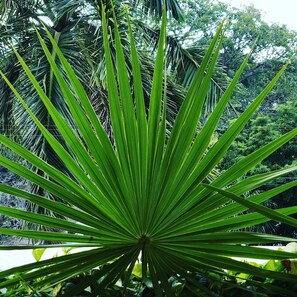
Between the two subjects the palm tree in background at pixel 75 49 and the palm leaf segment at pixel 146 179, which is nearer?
the palm leaf segment at pixel 146 179

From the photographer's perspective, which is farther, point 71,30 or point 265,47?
point 265,47

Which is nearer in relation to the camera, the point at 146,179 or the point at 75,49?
the point at 146,179

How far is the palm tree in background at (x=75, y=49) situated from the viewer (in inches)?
175

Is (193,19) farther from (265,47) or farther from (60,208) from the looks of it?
(60,208)

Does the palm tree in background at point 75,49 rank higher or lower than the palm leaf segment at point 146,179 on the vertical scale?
higher

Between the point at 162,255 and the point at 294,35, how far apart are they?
31.9ft

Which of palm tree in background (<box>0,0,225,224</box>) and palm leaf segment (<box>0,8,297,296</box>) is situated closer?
palm leaf segment (<box>0,8,297,296</box>)

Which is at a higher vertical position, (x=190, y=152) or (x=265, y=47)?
(x=265, y=47)

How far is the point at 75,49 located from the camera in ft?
16.7

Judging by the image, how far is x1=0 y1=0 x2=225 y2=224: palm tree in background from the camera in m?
4.45

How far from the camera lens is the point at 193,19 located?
10.0 metres

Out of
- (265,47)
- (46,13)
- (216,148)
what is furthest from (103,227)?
(265,47)

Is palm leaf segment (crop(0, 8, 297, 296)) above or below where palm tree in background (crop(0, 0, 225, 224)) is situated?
below

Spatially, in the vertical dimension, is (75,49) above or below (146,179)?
above
